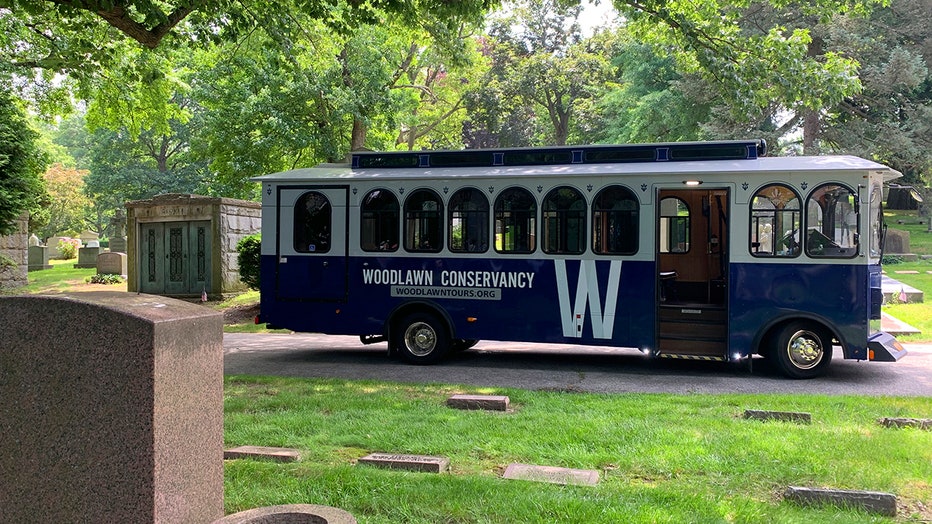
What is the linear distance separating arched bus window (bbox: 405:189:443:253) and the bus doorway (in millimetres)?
3367

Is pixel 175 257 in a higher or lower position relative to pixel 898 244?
lower

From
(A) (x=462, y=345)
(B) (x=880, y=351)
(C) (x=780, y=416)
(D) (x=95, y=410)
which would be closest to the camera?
(D) (x=95, y=410)

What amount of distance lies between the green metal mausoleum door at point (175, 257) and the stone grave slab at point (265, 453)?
15.3 meters

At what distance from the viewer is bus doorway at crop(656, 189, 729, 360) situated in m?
10.2

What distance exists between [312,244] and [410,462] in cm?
702

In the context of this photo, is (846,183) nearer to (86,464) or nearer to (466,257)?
(466,257)

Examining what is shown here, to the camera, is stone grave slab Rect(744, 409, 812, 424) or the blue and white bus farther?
the blue and white bus

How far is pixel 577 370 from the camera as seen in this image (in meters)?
10.8

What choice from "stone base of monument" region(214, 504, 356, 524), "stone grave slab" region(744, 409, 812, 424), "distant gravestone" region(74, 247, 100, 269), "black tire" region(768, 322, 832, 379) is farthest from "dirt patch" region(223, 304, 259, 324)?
"distant gravestone" region(74, 247, 100, 269)

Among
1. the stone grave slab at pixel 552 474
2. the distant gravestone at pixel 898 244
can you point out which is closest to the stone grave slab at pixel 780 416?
the stone grave slab at pixel 552 474

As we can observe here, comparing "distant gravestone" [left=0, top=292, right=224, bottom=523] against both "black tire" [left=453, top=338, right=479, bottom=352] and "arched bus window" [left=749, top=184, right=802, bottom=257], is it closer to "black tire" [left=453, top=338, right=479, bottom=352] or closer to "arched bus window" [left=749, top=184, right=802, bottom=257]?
"arched bus window" [left=749, top=184, right=802, bottom=257]

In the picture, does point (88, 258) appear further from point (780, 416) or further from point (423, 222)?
point (780, 416)

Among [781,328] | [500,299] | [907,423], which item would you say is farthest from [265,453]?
[781,328]

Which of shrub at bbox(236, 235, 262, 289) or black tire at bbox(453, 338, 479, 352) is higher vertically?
shrub at bbox(236, 235, 262, 289)
